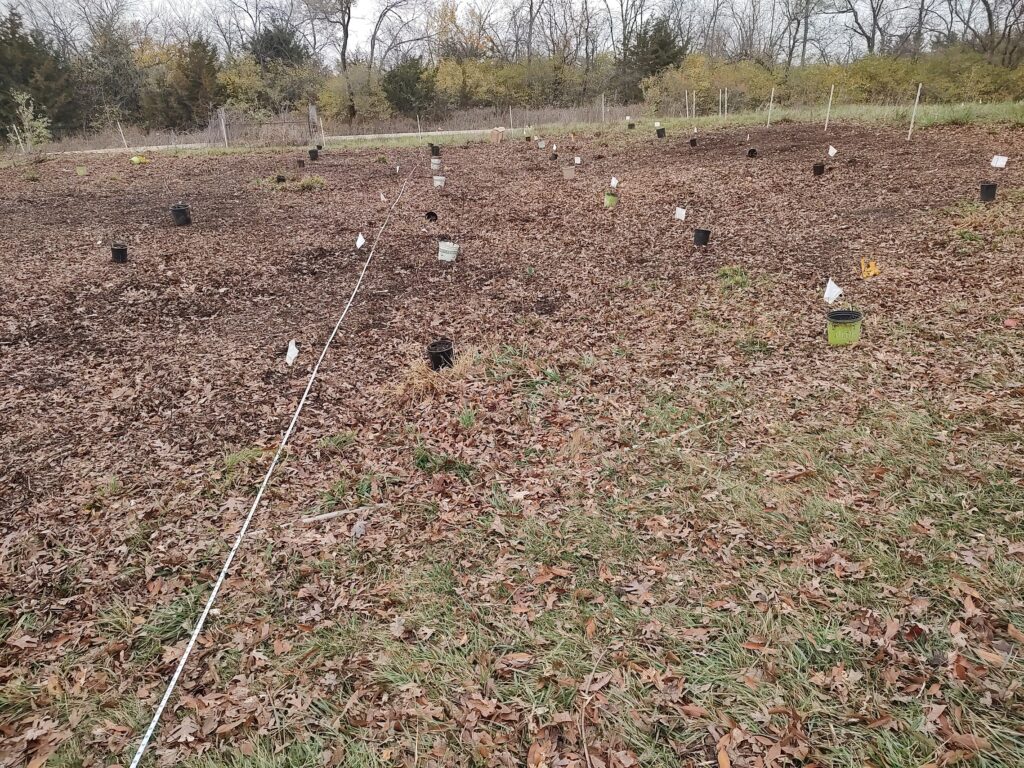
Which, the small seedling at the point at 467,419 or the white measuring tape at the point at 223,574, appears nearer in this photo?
the white measuring tape at the point at 223,574

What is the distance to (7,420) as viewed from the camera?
4.68 meters

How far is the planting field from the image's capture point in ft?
7.97

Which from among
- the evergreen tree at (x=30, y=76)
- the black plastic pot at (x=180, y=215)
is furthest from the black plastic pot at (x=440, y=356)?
the evergreen tree at (x=30, y=76)

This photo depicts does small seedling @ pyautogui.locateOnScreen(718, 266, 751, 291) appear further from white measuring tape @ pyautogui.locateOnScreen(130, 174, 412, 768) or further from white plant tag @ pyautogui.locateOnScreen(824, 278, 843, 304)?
white measuring tape @ pyautogui.locateOnScreen(130, 174, 412, 768)

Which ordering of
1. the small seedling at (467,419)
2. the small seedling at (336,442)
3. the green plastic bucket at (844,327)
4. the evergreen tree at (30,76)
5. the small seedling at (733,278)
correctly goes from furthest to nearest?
the evergreen tree at (30,76)
the small seedling at (733,278)
the green plastic bucket at (844,327)
the small seedling at (467,419)
the small seedling at (336,442)

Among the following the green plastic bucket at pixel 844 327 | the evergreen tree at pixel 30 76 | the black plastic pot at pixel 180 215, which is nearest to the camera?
the green plastic bucket at pixel 844 327

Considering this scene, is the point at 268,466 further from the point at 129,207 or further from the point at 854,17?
the point at 854,17

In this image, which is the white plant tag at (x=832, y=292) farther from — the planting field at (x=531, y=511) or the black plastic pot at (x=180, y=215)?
the black plastic pot at (x=180, y=215)

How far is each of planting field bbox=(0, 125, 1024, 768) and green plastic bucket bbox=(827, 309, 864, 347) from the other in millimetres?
113

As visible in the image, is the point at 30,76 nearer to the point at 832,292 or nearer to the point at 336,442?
the point at 336,442

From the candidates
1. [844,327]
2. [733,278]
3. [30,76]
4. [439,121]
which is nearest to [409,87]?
[439,121]

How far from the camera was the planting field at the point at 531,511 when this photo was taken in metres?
2.43

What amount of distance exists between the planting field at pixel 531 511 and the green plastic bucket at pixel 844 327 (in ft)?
0.37

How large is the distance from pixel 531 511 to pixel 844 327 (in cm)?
354
